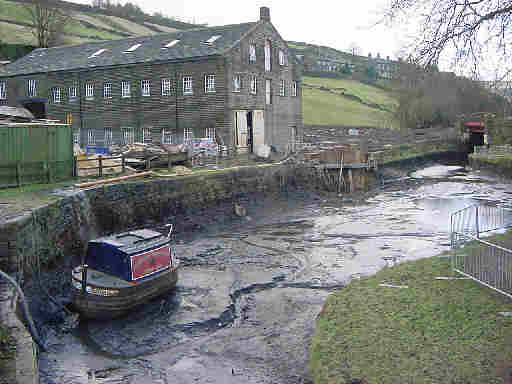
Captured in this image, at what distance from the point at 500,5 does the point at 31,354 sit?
515 inches

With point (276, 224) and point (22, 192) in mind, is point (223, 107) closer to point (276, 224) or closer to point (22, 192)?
point (276, 224)

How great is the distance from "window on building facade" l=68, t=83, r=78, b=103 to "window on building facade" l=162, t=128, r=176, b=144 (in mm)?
9122

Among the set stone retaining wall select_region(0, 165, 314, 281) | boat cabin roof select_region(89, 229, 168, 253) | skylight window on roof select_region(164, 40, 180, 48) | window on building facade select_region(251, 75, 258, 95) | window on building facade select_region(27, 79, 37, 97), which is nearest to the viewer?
stone retaining wall select_region(0, 165, 314, 281)

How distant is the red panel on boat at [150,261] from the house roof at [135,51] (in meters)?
23.9

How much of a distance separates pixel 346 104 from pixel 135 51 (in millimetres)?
53661

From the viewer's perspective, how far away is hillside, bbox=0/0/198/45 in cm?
7825

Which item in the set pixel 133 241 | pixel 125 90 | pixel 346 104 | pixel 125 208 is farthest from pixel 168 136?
pixel 346 104

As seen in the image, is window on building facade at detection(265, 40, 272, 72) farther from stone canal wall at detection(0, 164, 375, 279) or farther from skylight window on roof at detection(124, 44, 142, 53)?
skylight window on roof at detection(124, 44, 142, 53)

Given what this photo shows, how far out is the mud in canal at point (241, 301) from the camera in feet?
43.9

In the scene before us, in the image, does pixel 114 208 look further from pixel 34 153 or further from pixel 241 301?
A: pixel 241 301

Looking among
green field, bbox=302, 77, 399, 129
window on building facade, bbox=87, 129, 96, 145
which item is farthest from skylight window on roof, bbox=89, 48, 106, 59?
green field, bbox=302, 77, 399, 129

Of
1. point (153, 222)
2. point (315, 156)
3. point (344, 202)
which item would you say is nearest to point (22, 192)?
point (153, 222)

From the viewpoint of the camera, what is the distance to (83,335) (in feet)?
51.5

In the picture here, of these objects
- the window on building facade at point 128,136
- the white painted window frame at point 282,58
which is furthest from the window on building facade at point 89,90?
the white painted window frame at point 282,58
